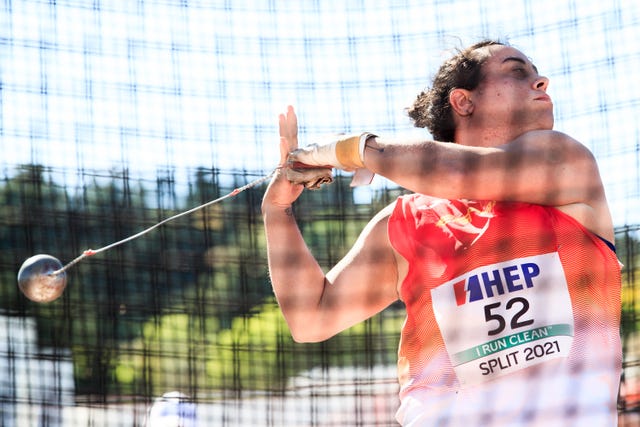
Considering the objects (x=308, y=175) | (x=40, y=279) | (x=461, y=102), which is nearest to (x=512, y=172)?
(x=461, y=102)

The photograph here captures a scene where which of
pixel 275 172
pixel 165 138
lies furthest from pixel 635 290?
pixel 275 172

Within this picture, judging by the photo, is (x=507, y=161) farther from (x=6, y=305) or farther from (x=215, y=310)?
(x=215, y=310)

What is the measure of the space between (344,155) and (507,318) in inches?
18.7

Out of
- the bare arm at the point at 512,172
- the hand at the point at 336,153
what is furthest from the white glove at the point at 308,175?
the bare arm at the point at 512,172

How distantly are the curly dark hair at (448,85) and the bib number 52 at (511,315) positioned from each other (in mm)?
522

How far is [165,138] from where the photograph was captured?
10.5 feet

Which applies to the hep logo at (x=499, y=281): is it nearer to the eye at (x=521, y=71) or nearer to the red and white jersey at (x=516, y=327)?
the red and white jersey at (x=516, y=327)

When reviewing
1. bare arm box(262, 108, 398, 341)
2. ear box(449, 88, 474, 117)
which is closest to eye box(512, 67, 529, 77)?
ear box(449, 88, 474, 117)

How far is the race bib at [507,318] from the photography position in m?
1.61

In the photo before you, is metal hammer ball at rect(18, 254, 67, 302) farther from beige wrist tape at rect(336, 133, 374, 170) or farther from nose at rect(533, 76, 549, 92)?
nose at rect(533, 76, 549, 92)

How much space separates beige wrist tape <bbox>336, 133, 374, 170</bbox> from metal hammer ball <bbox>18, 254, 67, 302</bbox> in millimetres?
869

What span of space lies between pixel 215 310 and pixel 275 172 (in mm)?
3211

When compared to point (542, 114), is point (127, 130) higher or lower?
higher

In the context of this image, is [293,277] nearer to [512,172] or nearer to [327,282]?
[327,282]
